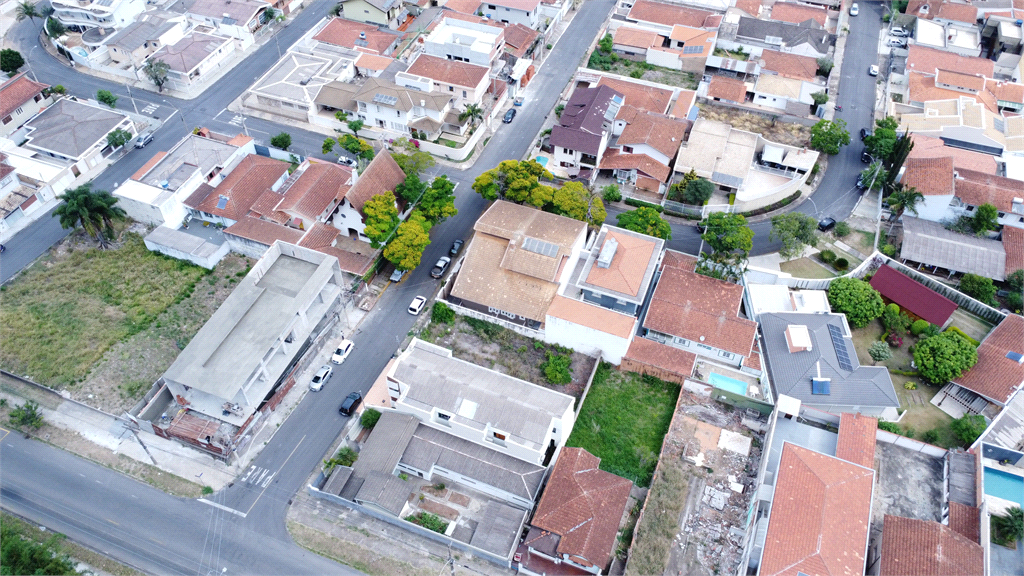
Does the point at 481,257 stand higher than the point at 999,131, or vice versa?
the point at 481,257

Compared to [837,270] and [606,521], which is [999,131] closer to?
[837,270]

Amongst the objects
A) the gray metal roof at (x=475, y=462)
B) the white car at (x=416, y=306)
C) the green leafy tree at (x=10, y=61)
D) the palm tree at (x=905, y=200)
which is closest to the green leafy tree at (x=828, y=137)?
the palm tree at (x=905, y=200)

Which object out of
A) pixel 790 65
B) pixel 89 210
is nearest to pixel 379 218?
pixel 89 210

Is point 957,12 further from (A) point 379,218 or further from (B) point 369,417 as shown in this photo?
(B) point 369,417

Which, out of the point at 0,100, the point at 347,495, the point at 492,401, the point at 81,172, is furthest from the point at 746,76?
the point at 0,100

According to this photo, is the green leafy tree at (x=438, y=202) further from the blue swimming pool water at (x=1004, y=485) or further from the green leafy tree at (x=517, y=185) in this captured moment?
the blue swimming pool water at (x=1004, y=485)

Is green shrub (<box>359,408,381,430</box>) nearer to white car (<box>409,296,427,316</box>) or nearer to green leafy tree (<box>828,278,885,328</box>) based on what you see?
white car (<box>409,296,427,316</box>)
